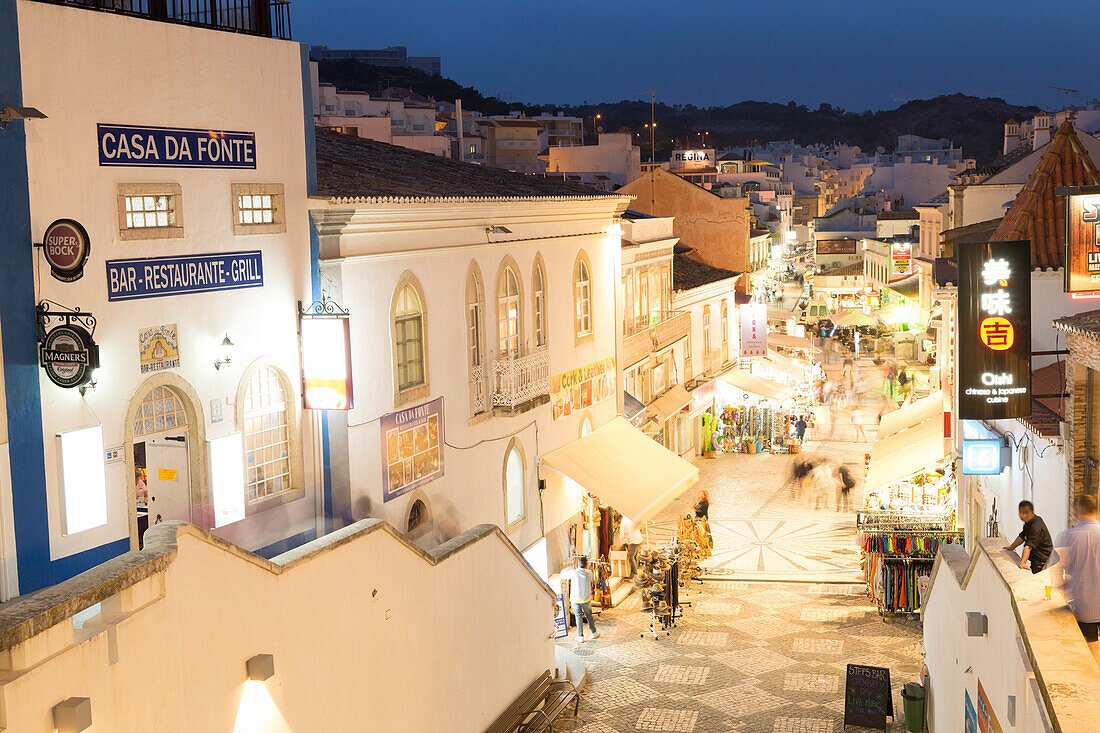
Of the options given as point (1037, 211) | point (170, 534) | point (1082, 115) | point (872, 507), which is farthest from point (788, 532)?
point (1082, 115)

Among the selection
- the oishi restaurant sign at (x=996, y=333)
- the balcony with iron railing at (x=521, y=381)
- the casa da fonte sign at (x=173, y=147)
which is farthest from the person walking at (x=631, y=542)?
the casa da fonte sign at (x=173, y=147)

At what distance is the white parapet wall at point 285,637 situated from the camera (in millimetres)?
8359

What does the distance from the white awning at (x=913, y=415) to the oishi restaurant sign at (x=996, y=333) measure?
545 inches

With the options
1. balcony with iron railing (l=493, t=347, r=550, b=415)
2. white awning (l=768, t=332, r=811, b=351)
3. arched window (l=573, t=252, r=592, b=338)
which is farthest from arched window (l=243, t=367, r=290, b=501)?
white awning (l=768, t=332, r=811, b=351)

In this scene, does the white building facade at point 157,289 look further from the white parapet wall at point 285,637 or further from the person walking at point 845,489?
the person walking at point 845,489

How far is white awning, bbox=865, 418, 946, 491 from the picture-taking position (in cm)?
2419

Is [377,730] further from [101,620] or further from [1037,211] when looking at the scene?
[1037,211]

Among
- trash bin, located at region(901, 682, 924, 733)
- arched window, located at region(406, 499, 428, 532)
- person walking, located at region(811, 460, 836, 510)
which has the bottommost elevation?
person walking, located at region(811, 460, 836, 510)

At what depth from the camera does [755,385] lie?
3838cm

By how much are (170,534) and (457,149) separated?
2251 inches

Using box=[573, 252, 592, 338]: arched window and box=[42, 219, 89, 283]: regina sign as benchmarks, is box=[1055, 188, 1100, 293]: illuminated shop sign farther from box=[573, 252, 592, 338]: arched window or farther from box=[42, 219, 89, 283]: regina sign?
box=[573, 252, 592, 338]: arched window

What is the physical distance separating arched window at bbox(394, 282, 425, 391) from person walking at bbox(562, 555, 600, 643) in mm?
5125

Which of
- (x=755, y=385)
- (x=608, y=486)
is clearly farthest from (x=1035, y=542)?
(x=755, y=385)

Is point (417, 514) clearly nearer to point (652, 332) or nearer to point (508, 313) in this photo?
point (508, 313)
